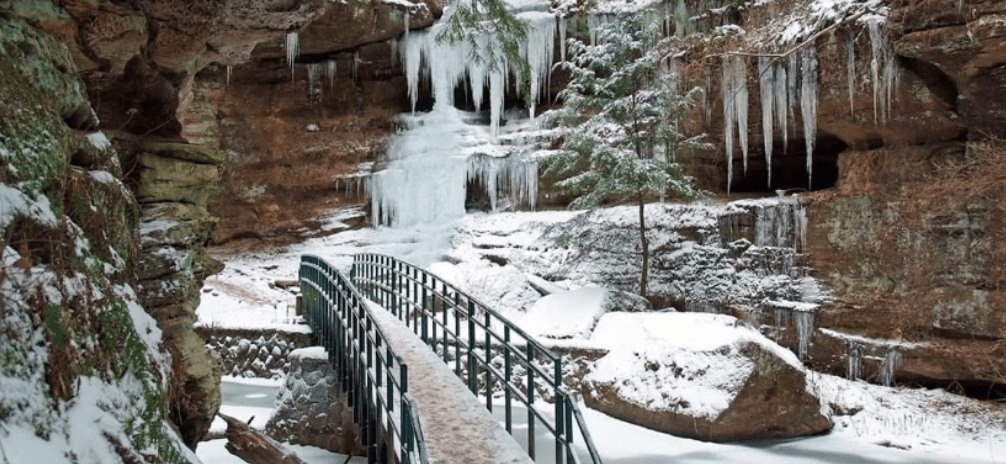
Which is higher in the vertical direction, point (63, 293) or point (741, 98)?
point (741, 98)

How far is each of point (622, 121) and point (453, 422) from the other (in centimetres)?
1023

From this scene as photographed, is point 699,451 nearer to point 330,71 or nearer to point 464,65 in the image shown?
point 464,65

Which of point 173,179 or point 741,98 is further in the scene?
point 741,98

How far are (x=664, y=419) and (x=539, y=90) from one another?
12403 mm

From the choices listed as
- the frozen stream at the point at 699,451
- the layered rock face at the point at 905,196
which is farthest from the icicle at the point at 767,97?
the frozen stream at the point at 699,451

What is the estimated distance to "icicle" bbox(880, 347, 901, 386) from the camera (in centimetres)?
1277

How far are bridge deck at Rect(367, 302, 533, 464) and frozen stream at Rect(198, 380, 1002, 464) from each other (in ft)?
7.81

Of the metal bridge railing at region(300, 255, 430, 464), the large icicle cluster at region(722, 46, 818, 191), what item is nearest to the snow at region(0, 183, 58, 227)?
the metal bridge railing at region(300, 255, 430, 464)


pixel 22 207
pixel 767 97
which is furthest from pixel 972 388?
pixel 22 207

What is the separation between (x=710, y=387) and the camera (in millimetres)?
9695

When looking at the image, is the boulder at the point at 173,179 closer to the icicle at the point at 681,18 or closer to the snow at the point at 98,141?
the snow at the point at 98,141

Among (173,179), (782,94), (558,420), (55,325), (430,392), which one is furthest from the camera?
(782,94)

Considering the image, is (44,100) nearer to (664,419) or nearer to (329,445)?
(329,445)

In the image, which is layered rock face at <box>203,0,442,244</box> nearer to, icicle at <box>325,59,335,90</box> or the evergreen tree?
icicle at <box>325,59,335,90</box>
